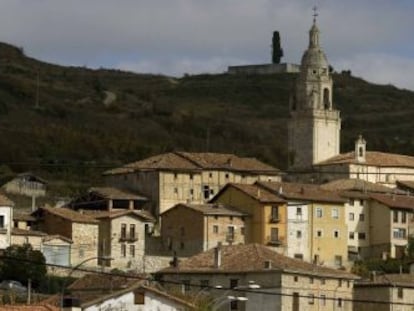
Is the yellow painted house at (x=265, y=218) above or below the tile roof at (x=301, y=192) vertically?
below

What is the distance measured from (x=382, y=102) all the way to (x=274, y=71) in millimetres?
14618

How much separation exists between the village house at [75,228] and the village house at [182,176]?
28.2ft

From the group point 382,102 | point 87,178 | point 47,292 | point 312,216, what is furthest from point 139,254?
point 382,102

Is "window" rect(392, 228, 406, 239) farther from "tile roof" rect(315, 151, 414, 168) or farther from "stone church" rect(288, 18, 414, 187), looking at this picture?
"tile roof" rect(315, 151, 414, 168)

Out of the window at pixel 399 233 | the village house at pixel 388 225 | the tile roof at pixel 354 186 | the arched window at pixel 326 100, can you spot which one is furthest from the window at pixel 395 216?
the arched window at pixel 326 100

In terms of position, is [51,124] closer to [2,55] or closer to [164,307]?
[2,55]

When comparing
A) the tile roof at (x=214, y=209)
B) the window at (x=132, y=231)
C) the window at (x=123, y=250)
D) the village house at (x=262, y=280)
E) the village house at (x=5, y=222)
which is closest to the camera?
the village house at (x=262, y=280)

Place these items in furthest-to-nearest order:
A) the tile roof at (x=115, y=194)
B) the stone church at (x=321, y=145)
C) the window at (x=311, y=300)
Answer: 1. the stone church at (x=321, y=145)
2. the tile roof at (x=115, y=194)
3. the window at (x=311, y=300)

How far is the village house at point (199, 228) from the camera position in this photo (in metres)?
96.4

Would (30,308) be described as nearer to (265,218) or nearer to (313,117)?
(265,218)

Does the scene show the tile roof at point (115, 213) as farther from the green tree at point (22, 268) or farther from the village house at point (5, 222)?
the green tree at point (22, 268)

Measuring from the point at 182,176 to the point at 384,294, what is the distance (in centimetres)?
2740

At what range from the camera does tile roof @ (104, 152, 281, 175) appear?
106 meters

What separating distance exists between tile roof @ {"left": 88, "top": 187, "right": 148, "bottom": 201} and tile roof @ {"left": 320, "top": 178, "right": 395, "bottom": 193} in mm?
9374
